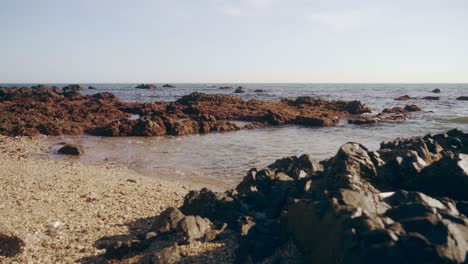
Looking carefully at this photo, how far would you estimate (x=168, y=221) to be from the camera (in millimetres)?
8516

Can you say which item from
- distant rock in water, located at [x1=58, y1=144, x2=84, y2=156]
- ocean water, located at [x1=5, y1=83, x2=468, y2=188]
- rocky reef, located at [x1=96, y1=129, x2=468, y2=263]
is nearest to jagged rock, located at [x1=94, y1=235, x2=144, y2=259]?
rocky reef, located at [x1=96, y1=129, x2=468, y2=263]

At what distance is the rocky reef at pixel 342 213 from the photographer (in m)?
5.03

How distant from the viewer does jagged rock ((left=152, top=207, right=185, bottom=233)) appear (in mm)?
8375

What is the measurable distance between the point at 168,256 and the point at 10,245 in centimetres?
356

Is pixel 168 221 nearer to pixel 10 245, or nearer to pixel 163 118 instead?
pixel 10 245

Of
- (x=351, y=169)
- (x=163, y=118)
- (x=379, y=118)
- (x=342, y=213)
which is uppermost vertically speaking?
(x=351, y=169)

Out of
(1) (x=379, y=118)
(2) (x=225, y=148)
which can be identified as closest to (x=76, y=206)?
(2) (x=225, y=148)

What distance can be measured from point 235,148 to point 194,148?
2471 millimetres

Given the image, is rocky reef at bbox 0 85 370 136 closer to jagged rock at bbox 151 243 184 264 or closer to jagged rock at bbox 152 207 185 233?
jagged rock at bbox 152 207 185 233

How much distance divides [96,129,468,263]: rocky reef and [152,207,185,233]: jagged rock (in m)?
0.02

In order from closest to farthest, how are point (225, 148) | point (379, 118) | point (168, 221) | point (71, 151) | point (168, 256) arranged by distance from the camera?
point (168, 256) < point (168, 221) < point (71, 151) < point (225, 148) < point (379, 118)

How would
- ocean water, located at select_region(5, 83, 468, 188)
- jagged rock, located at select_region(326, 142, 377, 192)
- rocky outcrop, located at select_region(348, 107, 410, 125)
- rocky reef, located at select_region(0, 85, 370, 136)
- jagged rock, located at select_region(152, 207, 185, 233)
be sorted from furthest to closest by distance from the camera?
rocky outcrop, located at select_region(348, 107, 410, 125) → rocky reef, located at select_region(0, 85, 370, 136) → ocean water, located at select_region(5, 83, 468, 188) → jagged rock, located at select_region(152, 207, 185, 233) → jagged rock, located at select_region(326, 142, 377, 192)

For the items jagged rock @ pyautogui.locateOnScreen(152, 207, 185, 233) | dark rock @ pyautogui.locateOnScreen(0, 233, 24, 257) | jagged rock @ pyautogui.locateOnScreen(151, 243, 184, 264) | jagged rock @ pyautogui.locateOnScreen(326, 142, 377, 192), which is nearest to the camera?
Result: jagged rock @ pyautogui.locateOnScreen(151, 243, 184, 264)

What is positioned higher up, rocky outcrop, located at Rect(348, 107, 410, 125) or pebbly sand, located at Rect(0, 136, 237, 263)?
rocky outcrop, located at Rect(348, 107, 410, 125)
